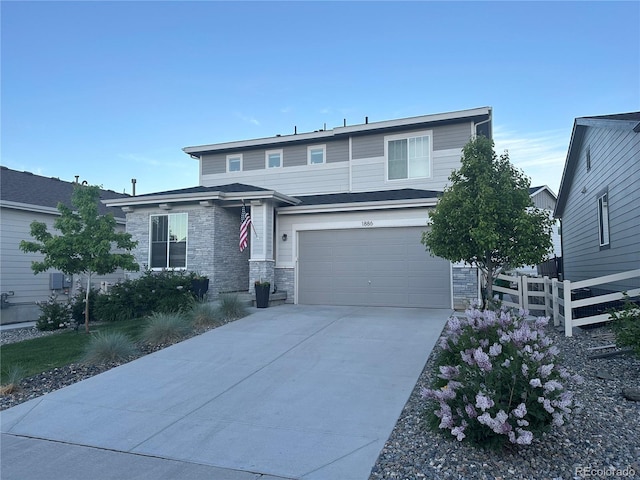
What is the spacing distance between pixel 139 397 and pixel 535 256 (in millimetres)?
7514

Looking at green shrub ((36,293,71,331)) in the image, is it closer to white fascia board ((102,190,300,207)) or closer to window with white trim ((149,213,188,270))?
window with white trim ((149,213,188,270))

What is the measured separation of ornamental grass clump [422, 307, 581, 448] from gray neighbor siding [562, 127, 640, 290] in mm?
7579

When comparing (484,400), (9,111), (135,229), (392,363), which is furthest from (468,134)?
(9,111)

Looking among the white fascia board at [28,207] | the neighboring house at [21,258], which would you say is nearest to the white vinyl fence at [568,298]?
the white fascia board at [28,207]

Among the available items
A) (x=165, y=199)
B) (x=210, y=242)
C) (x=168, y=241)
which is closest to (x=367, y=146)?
(x=210, y=242)

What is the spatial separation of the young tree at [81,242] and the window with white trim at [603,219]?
1293 cm

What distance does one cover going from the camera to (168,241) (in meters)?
14.3

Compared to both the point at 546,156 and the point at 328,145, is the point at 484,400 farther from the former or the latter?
the point at 546,156

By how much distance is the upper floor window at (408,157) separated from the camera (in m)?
15.4

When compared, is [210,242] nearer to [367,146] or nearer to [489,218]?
[367,146]

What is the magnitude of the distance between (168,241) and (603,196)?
1351 centimetres

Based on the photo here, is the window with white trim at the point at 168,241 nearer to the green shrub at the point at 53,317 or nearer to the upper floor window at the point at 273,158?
the green shrub at the point at 53,317

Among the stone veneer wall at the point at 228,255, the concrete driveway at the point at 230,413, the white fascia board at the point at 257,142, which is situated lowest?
the concrete driveway at the point at 230,413

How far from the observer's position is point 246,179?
18125 millimetres
